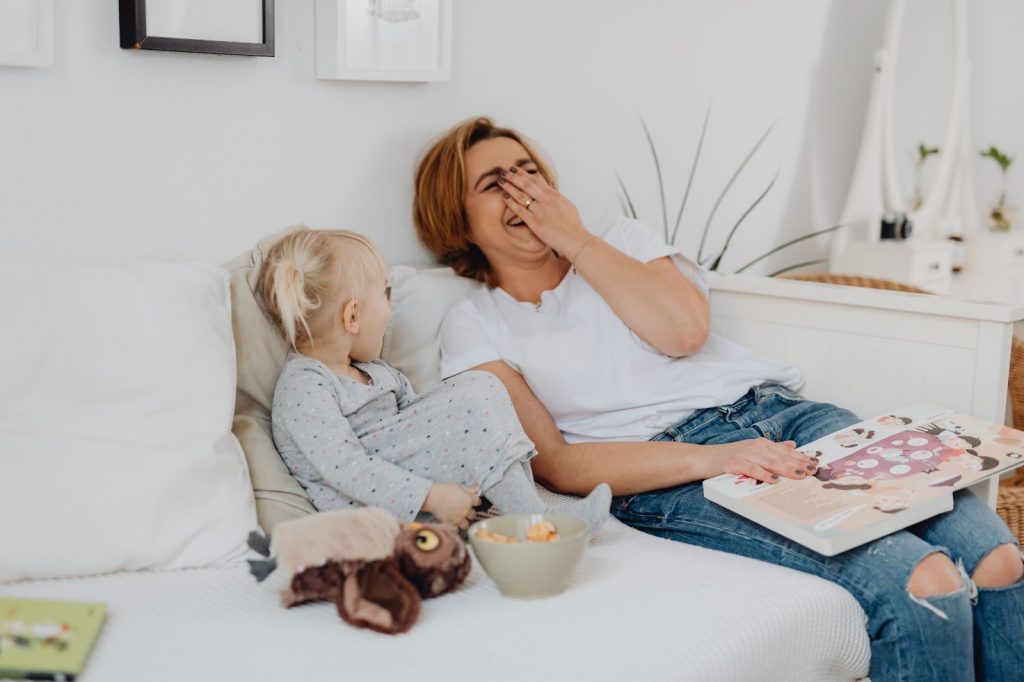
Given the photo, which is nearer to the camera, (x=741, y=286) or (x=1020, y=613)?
(x=1020, y=613)

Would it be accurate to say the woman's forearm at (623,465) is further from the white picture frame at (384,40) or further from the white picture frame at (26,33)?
the white picture frame at (26,33)

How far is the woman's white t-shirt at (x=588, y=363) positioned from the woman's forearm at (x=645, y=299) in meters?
0.05

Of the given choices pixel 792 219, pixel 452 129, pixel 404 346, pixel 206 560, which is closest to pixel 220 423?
pixel 206 560

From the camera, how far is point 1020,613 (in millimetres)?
1609

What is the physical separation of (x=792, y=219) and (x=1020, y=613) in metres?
1.74

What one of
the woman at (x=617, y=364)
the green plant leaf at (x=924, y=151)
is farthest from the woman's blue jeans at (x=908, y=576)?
the green plant leaf at (x=924, y=151)

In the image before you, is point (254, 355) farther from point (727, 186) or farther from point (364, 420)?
point (727, 186)

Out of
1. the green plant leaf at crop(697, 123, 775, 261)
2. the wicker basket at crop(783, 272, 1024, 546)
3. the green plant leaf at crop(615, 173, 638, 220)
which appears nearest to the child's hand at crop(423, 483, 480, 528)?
the wicker basket at crop(783, 272, 1024, 546)

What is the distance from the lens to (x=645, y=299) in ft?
6.47

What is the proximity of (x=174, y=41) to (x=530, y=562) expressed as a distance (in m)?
0.94

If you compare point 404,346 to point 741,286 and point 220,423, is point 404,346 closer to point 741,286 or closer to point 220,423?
point 220,423

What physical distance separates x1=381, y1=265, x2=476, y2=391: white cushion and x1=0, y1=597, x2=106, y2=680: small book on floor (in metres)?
0.77

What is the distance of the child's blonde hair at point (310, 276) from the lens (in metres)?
1.61

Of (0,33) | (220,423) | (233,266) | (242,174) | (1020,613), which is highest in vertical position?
(0,33)
